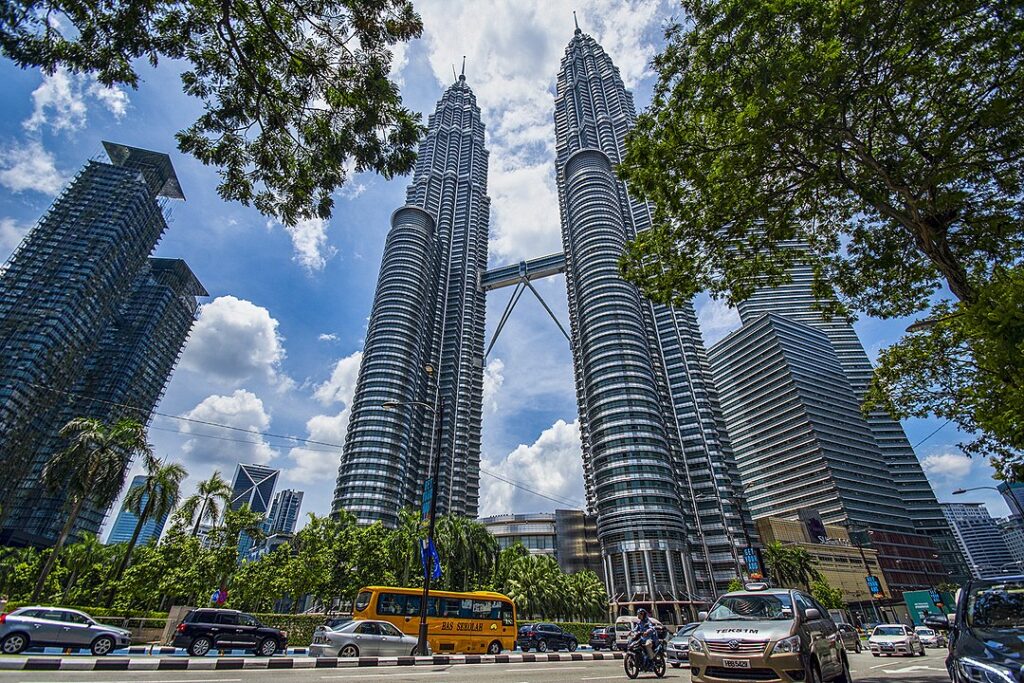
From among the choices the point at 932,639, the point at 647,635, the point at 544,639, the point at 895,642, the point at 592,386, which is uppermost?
the point at 592,386

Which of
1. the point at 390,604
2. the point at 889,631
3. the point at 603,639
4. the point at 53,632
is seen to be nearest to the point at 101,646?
the point at 53,632

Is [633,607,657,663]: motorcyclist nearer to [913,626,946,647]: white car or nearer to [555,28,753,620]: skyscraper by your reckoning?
[913,626,946,647]: white car

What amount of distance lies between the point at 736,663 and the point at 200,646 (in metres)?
18.6

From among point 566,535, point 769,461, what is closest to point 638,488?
point 566,535

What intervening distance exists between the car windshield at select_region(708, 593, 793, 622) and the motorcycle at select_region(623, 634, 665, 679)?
14.4 ft

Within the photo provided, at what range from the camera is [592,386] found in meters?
98.9

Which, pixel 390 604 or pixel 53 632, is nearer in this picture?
pixel 53 632

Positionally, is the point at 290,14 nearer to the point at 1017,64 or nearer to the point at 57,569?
the point at 1017,64

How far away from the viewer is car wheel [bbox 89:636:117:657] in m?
14.6

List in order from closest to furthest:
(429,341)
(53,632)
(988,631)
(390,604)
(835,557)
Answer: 1. (988,631)
2. (53,632)
3. (390,604)
4. (835,557)
5. (429,341)

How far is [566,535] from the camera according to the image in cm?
9725

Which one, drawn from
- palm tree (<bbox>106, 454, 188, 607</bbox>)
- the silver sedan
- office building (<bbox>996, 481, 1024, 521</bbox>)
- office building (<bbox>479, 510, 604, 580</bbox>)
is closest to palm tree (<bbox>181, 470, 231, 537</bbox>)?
palm tree (<bbox>106, 454, 188, 607</bbox>)

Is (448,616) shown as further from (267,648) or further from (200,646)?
(200,646)

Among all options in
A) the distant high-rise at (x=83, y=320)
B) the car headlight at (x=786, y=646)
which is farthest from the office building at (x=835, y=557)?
the distant high-rise at (x=83, y=320)
